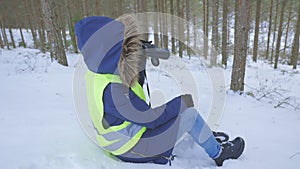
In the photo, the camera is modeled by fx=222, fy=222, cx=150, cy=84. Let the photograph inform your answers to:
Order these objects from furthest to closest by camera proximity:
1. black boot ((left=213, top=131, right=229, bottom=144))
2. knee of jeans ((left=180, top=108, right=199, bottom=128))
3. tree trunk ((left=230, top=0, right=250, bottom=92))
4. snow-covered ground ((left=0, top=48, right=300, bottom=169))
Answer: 1. tree trunk ((left=230, top=0, right=250, bottom=92))
2. black boot ((left=213, top=131, right=229, bottom=144))
3. knee of jeans ((left=180, top=108, right=199, bottom=128))
4. snow-covered ground ((left=0, top=48, right=300, bottom=169))

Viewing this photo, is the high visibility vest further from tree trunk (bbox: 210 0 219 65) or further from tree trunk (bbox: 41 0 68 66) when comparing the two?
tree trunk (bbox: 210 0 219 65)

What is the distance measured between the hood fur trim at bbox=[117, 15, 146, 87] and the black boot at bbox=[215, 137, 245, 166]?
0.94m

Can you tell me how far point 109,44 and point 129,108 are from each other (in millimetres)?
460

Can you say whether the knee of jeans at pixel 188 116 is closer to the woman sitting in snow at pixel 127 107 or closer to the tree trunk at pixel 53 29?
the woman sitting in snow at pixel 127 107

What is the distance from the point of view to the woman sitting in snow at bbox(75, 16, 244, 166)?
1.50 metres

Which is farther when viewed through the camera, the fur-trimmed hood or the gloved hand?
the gloved hand

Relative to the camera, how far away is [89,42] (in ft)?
4.93

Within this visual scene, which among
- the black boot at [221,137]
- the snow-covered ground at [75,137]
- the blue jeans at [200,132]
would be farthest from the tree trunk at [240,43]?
the blue jeans at [200,132]

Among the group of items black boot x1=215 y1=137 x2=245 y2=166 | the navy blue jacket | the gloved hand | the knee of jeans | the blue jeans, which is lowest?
black boot x1=215 y1=137 x2=245 y2=166

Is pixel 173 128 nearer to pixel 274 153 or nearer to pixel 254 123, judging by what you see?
pixel 274 153

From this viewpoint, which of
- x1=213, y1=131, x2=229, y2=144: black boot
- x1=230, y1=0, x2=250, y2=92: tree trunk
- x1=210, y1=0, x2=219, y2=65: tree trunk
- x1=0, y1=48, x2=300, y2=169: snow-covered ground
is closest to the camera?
x1=0, y1=48, x2=300, y2=169: snow-covered ground

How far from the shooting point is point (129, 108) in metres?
1.56

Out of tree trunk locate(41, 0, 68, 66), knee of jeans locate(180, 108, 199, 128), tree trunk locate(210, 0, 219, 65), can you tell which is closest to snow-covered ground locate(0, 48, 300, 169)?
knee of jeans locate(180, 108, 199, 128)

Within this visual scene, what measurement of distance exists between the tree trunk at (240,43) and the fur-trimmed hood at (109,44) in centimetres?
307
